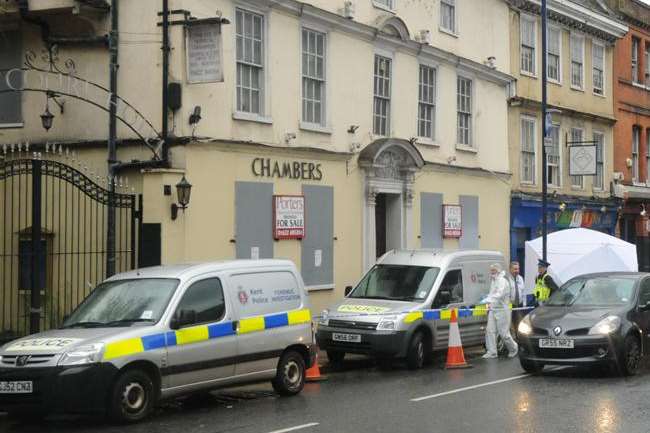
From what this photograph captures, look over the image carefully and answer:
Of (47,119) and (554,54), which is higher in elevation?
(554,54)

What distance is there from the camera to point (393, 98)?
76.3ft

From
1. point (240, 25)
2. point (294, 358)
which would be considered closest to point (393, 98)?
point (240, 25)

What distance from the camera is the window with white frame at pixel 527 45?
2917 cm

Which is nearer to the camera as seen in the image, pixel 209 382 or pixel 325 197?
pixel 209 382

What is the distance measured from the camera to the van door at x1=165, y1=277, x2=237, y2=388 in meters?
11.3

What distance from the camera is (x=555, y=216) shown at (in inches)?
1192

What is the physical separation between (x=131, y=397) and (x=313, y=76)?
37.4 ft

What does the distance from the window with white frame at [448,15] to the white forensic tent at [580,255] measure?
6006 millimetres

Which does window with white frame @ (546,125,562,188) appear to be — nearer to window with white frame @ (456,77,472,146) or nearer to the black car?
window with white frame @ (456,77,472,146)

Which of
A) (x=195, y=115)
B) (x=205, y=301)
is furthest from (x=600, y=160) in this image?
(x=205, y=301)

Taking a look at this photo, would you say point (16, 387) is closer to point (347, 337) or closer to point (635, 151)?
point (347, 337)

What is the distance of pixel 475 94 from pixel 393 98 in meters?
4.26

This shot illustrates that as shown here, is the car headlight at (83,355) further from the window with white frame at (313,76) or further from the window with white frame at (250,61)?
the window with white frame at (313,76)

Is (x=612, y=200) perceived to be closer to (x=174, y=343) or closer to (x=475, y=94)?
(x=475, y=94)
